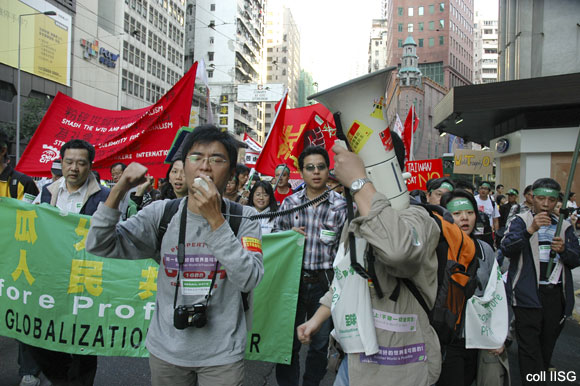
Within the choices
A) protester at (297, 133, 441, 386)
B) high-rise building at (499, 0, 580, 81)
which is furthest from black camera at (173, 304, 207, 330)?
high-rise building at (499, 0, 580, 81)

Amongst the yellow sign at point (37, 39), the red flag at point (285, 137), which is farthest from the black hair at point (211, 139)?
the yellow sign at point (37, 39)

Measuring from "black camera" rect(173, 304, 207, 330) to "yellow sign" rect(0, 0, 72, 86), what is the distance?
3330 cm

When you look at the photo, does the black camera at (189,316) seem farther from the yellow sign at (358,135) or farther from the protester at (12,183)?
the protester at (12,183)

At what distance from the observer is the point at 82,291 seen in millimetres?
3842

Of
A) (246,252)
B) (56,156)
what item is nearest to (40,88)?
(56,156)

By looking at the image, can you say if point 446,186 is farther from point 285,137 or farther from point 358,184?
point 358,184

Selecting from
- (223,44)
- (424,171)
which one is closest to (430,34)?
(223,44)

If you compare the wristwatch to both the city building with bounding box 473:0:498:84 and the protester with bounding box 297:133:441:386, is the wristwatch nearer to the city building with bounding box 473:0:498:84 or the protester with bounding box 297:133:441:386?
the protester with bounding box 297:133:441:386

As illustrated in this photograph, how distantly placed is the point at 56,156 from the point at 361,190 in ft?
15.2

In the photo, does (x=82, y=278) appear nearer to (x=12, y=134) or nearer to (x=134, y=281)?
(x=134, y=281)

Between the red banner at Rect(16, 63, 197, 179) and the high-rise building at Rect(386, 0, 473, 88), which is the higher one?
the high-rise building at Rect(386, 0, 473, 88)

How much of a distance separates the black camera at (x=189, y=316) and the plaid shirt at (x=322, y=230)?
1932 millimetres

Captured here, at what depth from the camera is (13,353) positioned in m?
4.53

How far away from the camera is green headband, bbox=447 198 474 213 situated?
128 inches
